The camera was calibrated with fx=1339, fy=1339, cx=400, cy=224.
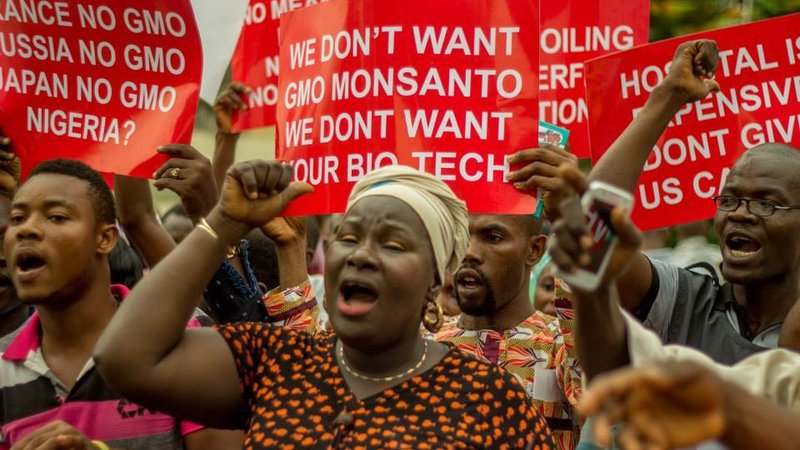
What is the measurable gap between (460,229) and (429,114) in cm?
104

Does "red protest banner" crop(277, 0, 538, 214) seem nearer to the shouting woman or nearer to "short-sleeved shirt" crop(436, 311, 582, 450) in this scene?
"short-sleeved shirt" crop(436, 311, 582, 450)

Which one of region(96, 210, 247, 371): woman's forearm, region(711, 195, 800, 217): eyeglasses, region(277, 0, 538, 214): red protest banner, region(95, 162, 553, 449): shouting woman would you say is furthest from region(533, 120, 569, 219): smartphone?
region(96, 210, 247, 371): woman's forearm

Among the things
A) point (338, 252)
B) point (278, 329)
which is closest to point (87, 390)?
point (278, 329)

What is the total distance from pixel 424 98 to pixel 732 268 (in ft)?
4.28

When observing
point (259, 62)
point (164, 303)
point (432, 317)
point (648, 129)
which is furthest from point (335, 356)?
point (259, 62)

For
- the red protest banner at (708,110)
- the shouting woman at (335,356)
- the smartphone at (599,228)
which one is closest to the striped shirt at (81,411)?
the shouting woman at (335,356)

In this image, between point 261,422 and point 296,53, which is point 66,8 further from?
point 261,422

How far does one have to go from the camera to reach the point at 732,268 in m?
4.60

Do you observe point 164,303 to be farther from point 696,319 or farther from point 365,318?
point 696,319

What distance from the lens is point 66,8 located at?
5500mm

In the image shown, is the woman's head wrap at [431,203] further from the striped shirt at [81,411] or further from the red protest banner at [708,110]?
the red protest banner at [708,110]

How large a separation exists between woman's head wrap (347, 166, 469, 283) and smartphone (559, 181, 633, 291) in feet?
3.03

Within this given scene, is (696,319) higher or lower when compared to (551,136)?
lower

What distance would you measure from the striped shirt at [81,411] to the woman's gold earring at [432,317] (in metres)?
0.82
